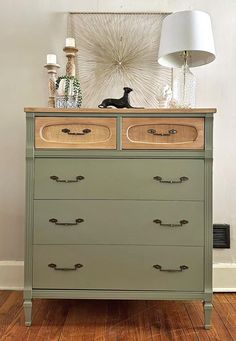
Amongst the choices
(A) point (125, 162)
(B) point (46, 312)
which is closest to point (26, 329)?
(B) point (46, 312)

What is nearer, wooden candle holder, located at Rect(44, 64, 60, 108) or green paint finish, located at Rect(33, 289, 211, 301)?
green paint finish, located at Rect(33, 289, 211, 301)

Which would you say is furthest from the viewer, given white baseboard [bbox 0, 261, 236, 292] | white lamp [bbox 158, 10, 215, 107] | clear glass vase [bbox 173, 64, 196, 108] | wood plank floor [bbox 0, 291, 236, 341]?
white baseboard [bbox 0, 261, 236, 292]

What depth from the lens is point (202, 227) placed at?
1688 mm

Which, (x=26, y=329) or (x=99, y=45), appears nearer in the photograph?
(x=26, y=329)

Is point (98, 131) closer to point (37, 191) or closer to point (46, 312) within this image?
point (37, 191)

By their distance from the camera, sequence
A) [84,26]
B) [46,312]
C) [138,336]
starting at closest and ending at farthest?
[138,336] < [46,312] < [84,26]

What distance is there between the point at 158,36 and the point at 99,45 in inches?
15.3

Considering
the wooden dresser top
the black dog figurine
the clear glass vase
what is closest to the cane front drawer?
the wooden dresser top

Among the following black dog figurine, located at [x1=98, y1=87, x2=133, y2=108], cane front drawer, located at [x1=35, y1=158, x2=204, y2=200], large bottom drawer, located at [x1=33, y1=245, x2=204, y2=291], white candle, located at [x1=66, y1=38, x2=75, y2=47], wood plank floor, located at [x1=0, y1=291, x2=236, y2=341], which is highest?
white candle, located at [x1=66, y1=38, x2=75, y2=47]

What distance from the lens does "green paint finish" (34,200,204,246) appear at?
169 centimetres

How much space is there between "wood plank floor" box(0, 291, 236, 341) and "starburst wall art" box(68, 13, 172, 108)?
4.09 feet

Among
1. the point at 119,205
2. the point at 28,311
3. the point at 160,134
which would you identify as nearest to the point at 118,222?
the point at 119,205

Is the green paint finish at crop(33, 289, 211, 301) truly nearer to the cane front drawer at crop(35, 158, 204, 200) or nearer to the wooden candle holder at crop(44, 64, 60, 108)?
the cane front drawer at crop(35, 158, 204, 200)

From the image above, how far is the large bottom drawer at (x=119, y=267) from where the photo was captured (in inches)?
66.5
